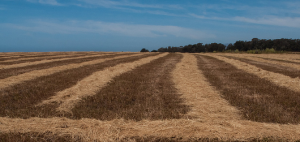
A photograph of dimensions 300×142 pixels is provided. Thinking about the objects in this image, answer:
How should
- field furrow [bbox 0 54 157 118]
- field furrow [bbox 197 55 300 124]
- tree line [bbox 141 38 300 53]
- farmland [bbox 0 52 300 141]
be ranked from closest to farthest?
1. farmland [bbox 0 52 300 141]
2. field furrow [bbox 197 55 300 124]
3. field furrow [bbox 0 54 157 118]
4. tree line [bbox 141 38 300 53]

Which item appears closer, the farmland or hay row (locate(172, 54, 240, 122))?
the farmland

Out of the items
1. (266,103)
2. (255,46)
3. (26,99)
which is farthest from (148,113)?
(255,46)

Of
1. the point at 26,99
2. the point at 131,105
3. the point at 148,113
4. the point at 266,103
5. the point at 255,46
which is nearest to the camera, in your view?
the point at 148,113

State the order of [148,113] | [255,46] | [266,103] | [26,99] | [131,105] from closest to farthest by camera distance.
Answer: [148,113] < [131,105] < [266,103] < [26,99] < [255,46]

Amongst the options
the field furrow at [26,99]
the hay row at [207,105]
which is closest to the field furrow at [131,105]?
the hay row at [207,105]

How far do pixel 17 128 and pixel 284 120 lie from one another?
6457mm

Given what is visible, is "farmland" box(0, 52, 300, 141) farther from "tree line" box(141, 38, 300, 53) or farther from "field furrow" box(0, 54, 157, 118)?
"tree line" box(141, 38, 300, 53)

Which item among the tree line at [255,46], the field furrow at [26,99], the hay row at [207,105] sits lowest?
the hay row at [207,105]

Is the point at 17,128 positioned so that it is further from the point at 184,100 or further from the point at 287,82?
the point at 287,82

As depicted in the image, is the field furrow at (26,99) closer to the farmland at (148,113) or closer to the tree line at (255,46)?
the farmland at (148,113)

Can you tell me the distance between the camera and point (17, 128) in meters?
4.36

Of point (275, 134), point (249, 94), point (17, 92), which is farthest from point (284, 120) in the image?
point (17, 92)

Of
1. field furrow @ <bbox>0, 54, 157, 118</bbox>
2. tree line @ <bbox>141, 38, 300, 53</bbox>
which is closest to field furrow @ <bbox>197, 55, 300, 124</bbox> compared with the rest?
field furrow @ <bbox>0, 54, 157, 118</bbox>

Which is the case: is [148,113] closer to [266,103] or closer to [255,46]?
[266,103]
